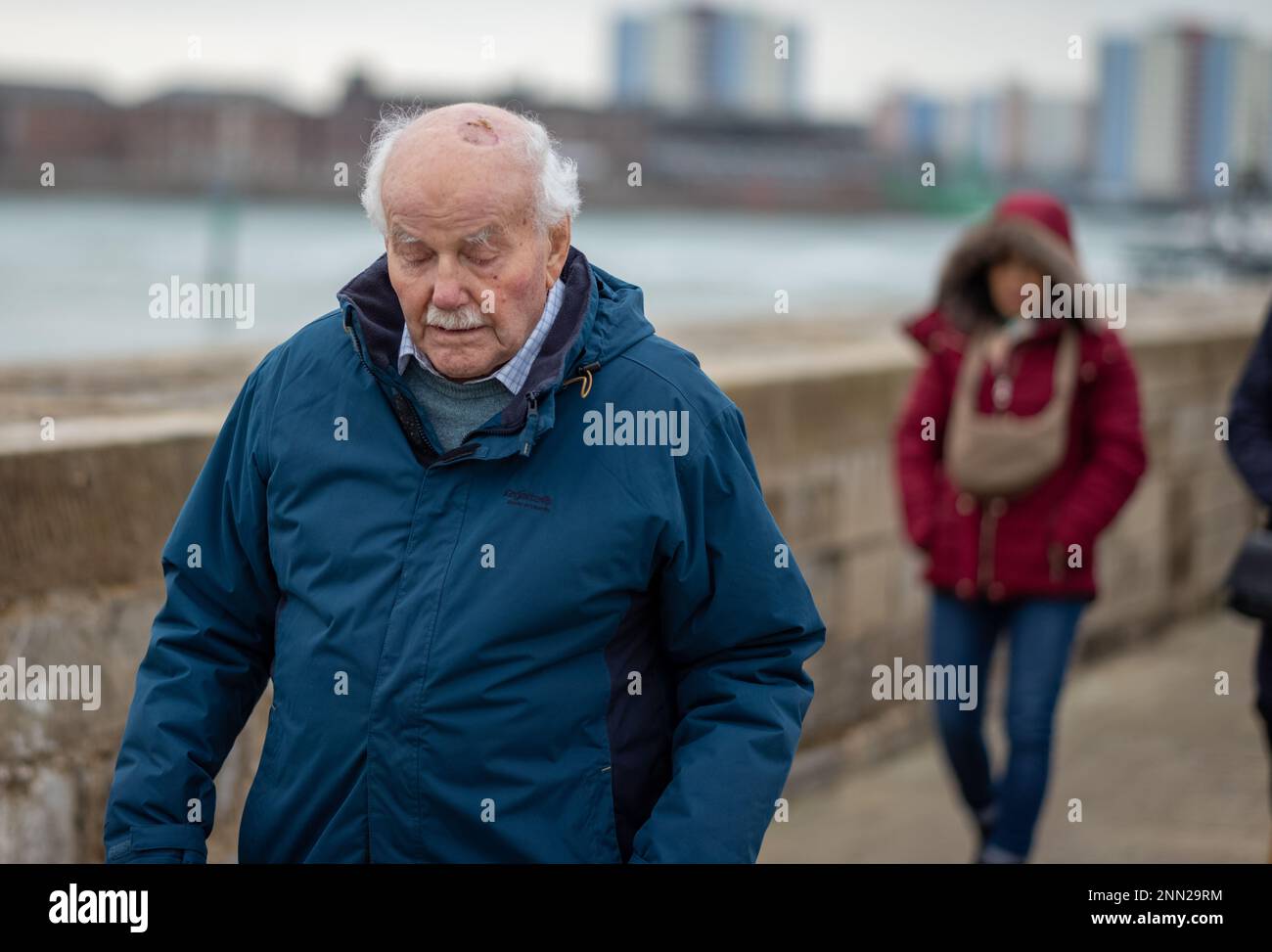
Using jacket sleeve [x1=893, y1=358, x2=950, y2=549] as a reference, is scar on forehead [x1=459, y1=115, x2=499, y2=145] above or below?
above

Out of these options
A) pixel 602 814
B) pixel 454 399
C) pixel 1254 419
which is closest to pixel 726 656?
pixel 602 814

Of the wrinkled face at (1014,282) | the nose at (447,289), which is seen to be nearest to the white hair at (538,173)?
the nose at (447,289)

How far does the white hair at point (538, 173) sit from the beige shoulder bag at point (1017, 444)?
2.58m

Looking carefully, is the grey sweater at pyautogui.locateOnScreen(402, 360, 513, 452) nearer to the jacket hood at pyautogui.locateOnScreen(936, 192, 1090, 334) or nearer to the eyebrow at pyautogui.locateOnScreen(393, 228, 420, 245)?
the eyebrow at pyautogui.locateOnScreen(393, 228, 420, 245)

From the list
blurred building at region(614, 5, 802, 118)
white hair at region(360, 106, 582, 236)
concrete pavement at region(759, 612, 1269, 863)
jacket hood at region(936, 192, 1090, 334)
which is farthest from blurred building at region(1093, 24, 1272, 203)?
blurred building at region(614, 5, 802, 118)

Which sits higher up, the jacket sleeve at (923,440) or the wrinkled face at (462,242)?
the wrinkled face at (462,242)

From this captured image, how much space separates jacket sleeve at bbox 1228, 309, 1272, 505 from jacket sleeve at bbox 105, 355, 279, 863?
95.7 inches

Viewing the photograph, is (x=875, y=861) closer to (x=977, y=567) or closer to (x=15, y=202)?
(x=977, y=567)

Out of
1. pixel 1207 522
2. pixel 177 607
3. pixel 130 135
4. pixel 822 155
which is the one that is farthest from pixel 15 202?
pixel 177 607

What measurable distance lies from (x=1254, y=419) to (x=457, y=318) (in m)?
2.43

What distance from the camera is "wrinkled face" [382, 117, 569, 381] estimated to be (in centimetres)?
231

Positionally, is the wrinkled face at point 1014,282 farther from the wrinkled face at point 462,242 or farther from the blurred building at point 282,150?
the blurred building at point 282,150

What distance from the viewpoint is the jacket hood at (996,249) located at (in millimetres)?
5074

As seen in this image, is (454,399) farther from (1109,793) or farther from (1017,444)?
(1109,793)
